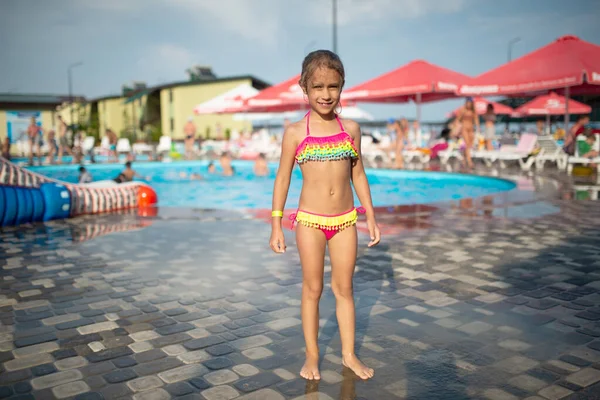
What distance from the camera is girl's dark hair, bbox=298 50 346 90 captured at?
268 centimetres

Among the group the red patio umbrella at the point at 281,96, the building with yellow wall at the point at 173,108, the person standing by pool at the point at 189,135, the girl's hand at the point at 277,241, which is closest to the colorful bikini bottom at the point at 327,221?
the girl's hand at the point at 277,241

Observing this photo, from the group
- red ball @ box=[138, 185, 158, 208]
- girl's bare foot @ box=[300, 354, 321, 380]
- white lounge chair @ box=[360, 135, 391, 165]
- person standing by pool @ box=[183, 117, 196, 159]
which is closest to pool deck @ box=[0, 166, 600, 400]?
girl's bare foot @ box=[300, 354, 321, 380]

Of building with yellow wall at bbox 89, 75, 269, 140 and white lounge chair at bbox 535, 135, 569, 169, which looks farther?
building with yellow wall at bbox 89, 75, 269, 140

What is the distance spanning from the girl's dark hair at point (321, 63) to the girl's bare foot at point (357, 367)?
1541 mm

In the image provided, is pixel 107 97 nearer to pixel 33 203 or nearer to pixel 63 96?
pixel 63 96

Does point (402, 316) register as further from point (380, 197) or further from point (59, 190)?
point (380, 197)

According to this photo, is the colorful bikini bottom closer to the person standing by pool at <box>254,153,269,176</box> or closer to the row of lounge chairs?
the row of lounge chairs

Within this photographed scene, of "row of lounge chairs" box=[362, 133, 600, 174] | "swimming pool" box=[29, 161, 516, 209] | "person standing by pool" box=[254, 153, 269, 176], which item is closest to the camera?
"swimming pool" box=[29, 161, 516, 209]

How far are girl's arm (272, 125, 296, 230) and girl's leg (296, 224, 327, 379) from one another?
0.16 m

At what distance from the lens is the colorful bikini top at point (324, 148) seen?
281cm

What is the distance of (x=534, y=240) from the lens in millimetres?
6301

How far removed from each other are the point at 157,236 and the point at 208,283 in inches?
97.2

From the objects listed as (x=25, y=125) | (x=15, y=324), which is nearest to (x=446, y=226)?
(x=15, y=324)

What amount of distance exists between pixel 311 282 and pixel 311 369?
0.47 m
